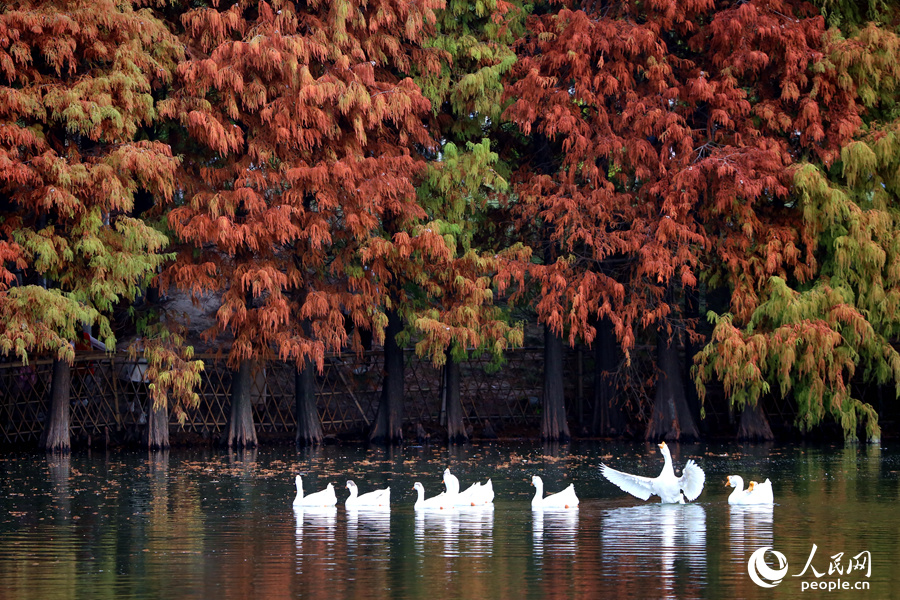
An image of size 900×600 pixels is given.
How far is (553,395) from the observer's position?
86.8 ft

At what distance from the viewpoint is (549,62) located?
25.1 metres

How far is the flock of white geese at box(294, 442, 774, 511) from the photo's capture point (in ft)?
45.4

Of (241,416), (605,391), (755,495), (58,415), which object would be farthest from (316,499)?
(605,391)

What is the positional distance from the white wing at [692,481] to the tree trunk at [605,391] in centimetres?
1280

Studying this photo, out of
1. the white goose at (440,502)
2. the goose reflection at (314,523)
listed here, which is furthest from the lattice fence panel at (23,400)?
the white goose at (440,502)

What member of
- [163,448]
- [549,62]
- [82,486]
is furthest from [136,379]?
[549,62]

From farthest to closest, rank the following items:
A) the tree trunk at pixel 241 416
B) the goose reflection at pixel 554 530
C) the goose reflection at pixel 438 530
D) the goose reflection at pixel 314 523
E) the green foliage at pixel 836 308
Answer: the tree trunk at pixel 241 416 < the green foliage at pixel 836 308 < the goose reflection at pixel 314 523 < the goose reflection at pixel 438 530 < the goose reflection at pixel 554 530

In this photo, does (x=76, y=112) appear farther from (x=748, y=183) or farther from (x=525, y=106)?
(x=748, y=183)

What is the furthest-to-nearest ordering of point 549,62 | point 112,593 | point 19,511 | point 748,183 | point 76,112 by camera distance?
point 549,62
point 748,183
point 76,112
point 19,511
point 112,593

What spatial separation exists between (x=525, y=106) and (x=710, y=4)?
4146 mm

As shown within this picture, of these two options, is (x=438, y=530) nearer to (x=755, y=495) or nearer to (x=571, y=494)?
(x=571, y=494)

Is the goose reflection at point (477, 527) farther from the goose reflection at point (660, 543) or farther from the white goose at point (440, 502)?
the goose reflection at point (660, 543)

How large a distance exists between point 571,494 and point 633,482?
33.4 inches

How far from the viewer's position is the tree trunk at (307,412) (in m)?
25.8
